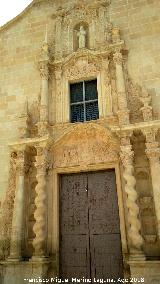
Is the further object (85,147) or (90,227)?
(85,147)

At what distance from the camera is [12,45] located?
9.67 m

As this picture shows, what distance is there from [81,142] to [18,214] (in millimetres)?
2473

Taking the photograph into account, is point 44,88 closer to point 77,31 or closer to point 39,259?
point 77,31

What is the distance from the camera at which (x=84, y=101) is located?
825 centimetres

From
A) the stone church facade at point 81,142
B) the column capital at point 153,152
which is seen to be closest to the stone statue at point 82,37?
the stone church facade at point 81,142

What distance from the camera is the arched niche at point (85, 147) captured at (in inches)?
284

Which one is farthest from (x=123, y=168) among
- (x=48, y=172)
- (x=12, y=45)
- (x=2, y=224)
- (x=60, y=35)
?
(x=12, y=45)

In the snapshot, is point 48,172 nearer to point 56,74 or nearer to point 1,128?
point 1,128

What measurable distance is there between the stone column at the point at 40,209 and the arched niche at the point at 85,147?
0.42m

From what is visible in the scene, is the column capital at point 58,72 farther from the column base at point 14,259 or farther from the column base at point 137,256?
the column base at point 137,256

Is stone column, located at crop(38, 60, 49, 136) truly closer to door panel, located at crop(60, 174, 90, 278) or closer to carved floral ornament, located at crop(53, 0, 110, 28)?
door panel, located at crop(60, 174, 90, 278)

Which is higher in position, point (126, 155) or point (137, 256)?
point (126, 155)

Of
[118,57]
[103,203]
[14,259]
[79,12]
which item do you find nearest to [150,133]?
[103,203]

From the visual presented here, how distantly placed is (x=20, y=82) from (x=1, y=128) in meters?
1.65
